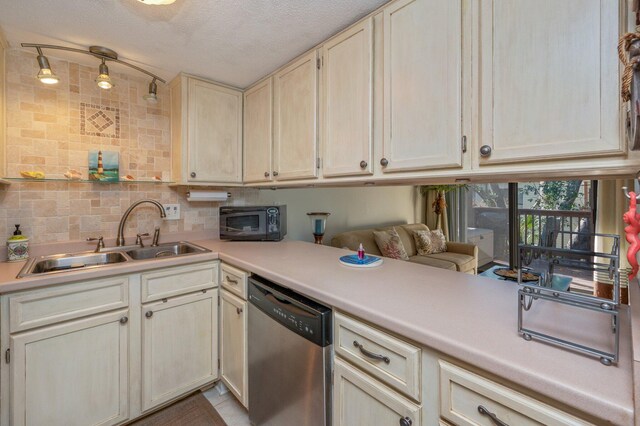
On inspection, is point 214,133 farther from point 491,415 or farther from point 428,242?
point 428,242

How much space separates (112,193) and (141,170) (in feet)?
0.85

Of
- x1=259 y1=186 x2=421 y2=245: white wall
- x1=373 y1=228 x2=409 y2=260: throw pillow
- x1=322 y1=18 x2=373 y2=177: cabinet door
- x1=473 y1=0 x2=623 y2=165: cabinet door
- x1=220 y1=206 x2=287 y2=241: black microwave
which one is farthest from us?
x1=373 y1=228 x2=409 y2=260: throw pillow

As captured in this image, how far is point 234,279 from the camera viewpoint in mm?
1744

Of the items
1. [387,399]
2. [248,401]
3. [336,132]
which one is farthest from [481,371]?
[248,401]

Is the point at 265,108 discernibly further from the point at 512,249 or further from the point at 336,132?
the point at 512,249

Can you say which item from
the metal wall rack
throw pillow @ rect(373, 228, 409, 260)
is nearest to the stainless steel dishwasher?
the metal wall rack

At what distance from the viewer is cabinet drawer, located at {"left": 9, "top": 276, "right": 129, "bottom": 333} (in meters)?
1.29

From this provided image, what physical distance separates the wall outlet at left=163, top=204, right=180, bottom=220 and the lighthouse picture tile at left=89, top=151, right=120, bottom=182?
39 cm

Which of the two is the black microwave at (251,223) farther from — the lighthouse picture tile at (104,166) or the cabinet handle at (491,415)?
the cabinet handle at (491,415)

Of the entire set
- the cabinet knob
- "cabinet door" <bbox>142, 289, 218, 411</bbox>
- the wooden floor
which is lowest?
the wooden floor

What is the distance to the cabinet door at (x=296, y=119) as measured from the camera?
170 centimetres

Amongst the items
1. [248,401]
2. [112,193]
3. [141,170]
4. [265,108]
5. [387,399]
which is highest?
[265,108]

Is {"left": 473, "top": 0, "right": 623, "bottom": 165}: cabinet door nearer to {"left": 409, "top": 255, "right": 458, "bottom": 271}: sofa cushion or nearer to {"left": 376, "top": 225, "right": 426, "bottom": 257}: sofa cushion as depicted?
{"left": 409, "top": 255, "right": 458, "bottom": 271}: sofa cushion

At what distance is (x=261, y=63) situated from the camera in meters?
1.91
